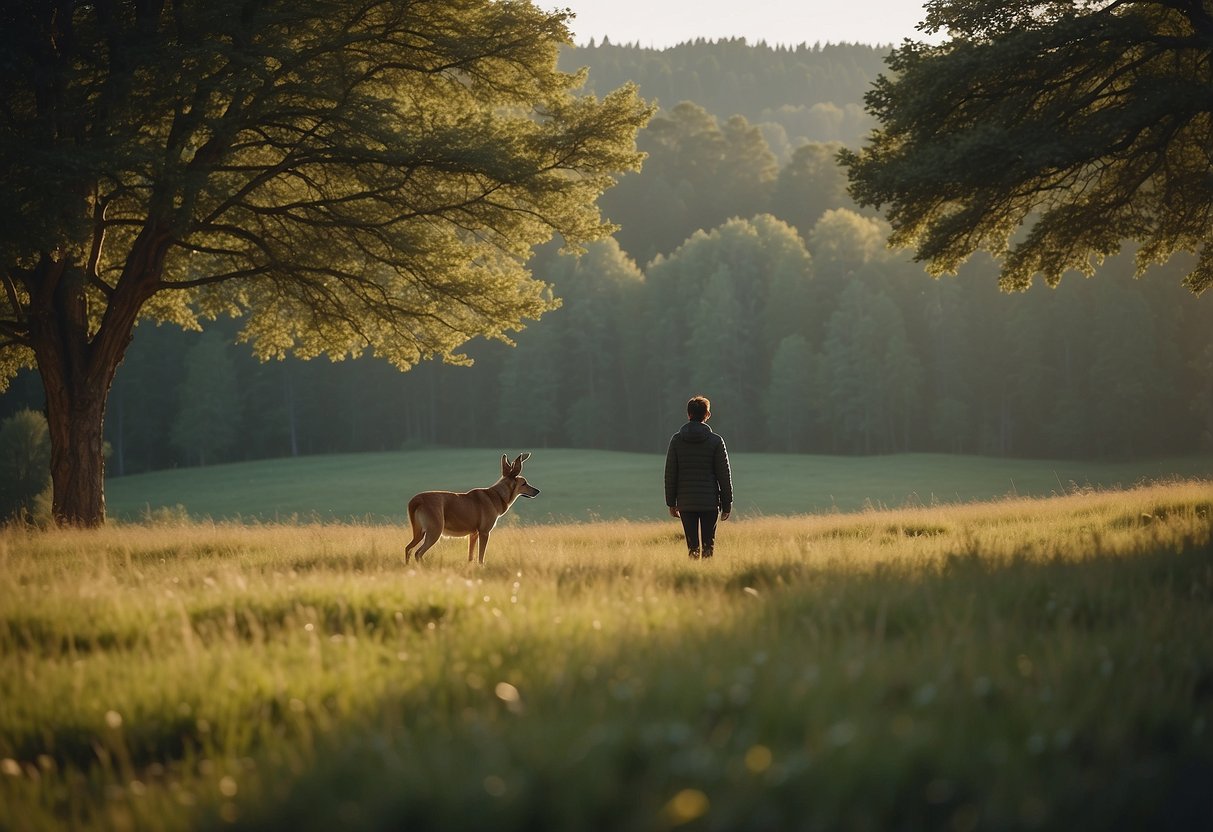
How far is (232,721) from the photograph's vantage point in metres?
4.00

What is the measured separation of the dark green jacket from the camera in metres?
11.3

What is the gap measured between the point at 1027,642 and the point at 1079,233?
11753 millimetres

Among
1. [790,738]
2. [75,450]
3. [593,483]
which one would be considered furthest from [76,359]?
[593,483]

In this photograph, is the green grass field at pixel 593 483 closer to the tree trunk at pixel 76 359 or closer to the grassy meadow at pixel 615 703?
the tree trunk at pixel 76 359

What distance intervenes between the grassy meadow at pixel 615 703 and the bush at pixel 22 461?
3470cm

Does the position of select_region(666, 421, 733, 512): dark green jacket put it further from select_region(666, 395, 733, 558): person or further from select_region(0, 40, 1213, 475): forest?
select_region(0, 40, 1213, 475): forest

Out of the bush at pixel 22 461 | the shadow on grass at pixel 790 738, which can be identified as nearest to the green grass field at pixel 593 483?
the bush at pixel 22 461

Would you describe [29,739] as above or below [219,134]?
below

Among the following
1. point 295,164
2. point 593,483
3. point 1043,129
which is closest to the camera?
point 1043,129

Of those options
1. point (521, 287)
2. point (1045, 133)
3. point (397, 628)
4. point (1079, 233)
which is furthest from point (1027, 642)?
point (521, 287)

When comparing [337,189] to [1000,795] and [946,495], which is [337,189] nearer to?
[1000,795]

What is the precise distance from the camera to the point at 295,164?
1518 centimetres

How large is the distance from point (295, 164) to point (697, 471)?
8.57 m

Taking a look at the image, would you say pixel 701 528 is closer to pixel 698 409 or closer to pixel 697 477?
A: pixel 697 477
